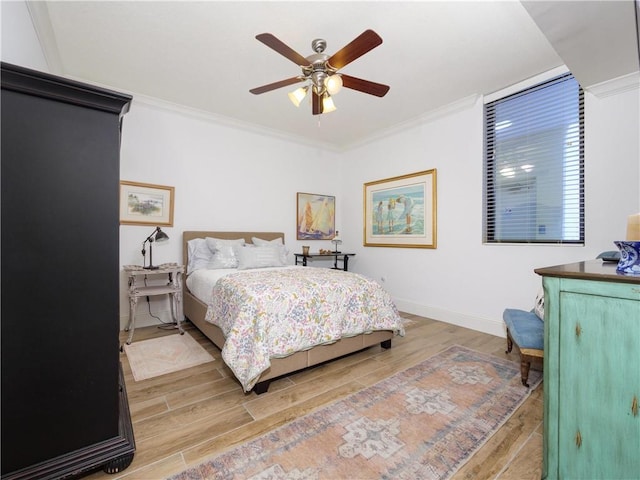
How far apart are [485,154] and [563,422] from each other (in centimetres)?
307

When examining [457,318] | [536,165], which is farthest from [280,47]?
[457,318]

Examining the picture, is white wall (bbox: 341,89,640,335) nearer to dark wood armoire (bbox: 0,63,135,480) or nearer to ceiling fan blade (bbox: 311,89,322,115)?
ceiling fan blade (bbox: 311,89,322,115)

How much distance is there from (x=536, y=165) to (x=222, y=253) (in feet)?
12.4

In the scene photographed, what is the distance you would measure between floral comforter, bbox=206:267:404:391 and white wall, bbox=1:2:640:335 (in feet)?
4.77

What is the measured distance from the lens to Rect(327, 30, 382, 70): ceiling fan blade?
182 cm

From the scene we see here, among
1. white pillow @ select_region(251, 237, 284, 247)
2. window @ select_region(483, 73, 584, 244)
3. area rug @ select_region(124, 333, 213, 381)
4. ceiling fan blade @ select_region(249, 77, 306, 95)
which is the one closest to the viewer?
ceiling fan blade @ select_region(249, 77, 306, 95)

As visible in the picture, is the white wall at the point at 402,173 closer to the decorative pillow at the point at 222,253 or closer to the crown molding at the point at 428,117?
the crown molding at the point at 428,117

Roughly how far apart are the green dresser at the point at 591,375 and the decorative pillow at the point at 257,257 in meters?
3.01

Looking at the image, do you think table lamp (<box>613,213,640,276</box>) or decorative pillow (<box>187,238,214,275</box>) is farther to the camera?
decorative pillow (<box>187,238,214,275</box>)

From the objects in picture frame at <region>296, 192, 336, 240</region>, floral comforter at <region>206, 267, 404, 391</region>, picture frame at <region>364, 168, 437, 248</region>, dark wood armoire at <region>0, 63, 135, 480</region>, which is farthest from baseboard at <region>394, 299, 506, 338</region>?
dark wood armoire at <region>0, 63, 135, 480</region>

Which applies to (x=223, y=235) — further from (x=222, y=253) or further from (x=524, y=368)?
(x=524, y=368)

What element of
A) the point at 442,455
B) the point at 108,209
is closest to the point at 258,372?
the point at 442,455

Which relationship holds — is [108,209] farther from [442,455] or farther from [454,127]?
[454,127]

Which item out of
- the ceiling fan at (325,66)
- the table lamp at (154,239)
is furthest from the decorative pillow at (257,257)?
the ceiling fan at (325,66)
